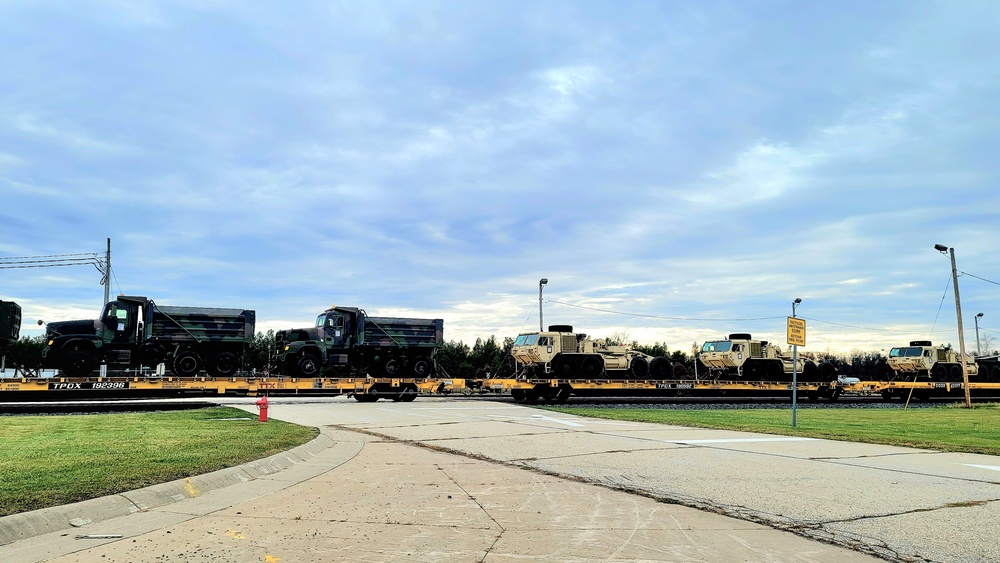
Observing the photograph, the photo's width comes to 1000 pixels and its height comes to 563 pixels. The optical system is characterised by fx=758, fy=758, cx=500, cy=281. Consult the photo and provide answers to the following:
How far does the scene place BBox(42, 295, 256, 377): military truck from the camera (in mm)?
27375

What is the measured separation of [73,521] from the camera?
5.57m

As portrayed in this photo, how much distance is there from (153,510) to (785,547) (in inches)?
195

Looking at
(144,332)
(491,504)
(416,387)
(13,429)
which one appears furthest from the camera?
(416,387)

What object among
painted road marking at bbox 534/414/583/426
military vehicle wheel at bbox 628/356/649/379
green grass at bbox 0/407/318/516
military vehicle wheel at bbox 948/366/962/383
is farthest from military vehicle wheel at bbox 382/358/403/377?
military vehicle wheel at bbox 948/366/962/383

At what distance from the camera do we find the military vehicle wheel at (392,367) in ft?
107

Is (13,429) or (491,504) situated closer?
(491,504)

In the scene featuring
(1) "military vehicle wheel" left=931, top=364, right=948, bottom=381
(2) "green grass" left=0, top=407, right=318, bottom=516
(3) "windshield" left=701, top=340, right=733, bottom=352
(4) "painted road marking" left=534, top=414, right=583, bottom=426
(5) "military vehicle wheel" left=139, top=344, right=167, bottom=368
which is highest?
(3) "windshield" left=701, top=340, right=733, bottom=352

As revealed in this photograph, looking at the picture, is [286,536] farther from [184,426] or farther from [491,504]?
[184,426]

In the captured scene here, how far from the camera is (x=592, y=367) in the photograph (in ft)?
111

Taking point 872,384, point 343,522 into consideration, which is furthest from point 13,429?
point 872,384

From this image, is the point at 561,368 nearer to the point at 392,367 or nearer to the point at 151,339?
the point at 392,367

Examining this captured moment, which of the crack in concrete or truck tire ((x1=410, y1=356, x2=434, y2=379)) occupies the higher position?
truck tire ((x1=410, y1=356, x2=434, y2=379))

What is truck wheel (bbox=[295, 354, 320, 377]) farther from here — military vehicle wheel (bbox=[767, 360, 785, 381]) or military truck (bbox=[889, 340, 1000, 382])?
military truck (bbox=[889, 340, 1000, 382])

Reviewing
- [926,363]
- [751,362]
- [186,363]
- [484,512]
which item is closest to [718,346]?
[751,362]
